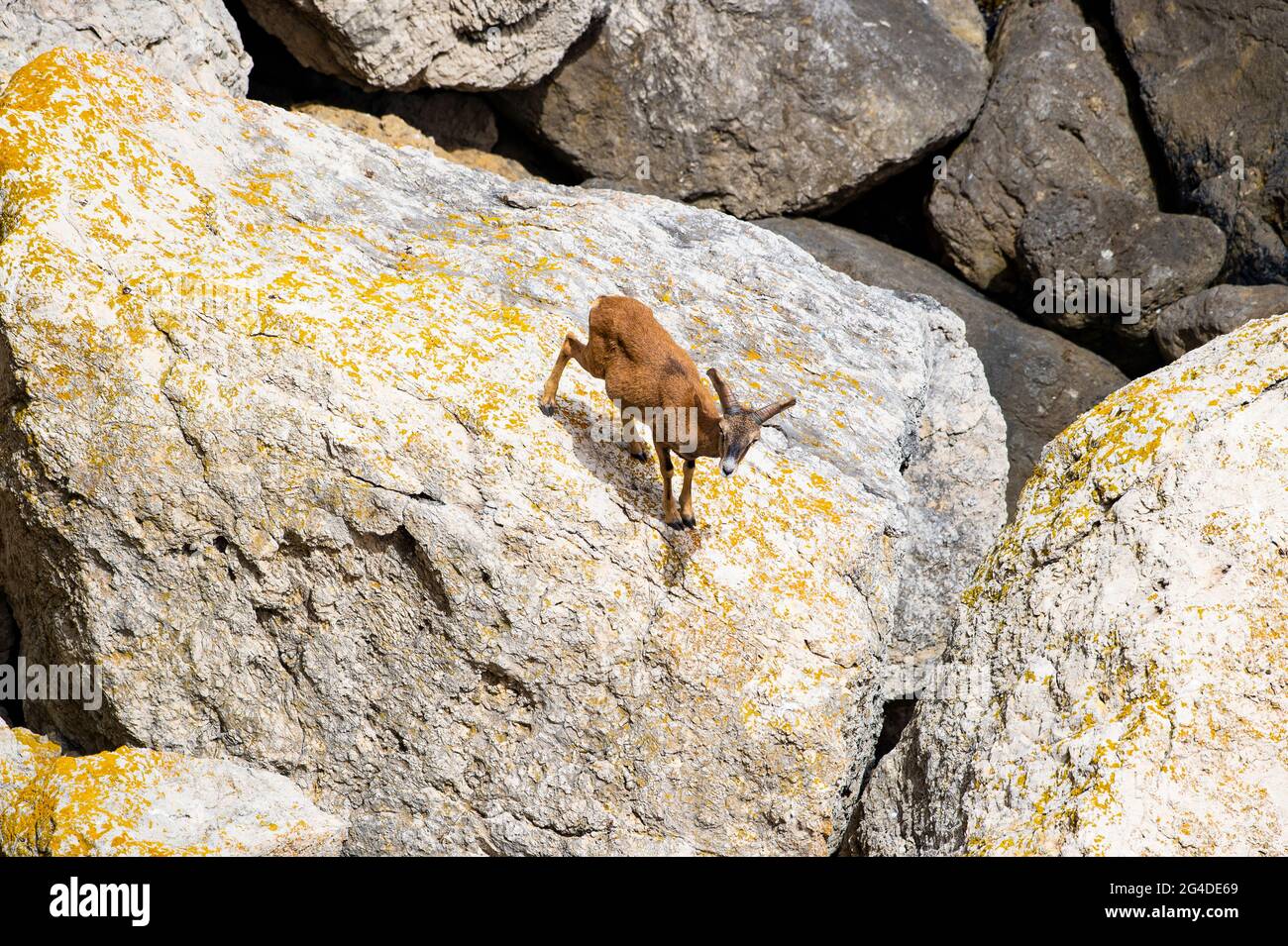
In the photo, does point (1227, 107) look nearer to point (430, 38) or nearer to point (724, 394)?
point (430, 38)

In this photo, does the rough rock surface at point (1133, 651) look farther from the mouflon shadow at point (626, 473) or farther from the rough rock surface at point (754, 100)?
the rough rock surface at point (754, 100)

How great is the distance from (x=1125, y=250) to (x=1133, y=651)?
466 inches

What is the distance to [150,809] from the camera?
7902 millimetres

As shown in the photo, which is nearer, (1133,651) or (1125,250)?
(1133,651)

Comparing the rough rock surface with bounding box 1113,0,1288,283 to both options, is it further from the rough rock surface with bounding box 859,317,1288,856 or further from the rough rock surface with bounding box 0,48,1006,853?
the rough rock surface with bounding box 0,48,1006,853

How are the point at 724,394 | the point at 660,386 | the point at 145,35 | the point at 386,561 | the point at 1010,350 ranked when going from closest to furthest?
the point at 724,394
the point at 660,386
the point at 386,561
the point at 145,35
the point at 1010,350

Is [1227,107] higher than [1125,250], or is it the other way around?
[1227,107]

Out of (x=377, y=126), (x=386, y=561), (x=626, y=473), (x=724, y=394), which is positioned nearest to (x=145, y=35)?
(x=377, y=126)

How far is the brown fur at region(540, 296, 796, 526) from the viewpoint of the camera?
26.0 feet

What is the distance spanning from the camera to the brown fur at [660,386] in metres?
7.93

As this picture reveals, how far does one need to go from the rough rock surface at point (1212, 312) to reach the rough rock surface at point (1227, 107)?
114cm

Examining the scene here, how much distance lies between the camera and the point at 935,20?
18.3 metres

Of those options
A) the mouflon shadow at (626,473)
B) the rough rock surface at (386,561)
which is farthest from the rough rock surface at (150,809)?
the mouflon shadow at (626,473)

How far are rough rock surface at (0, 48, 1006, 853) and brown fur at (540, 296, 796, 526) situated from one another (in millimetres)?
331
